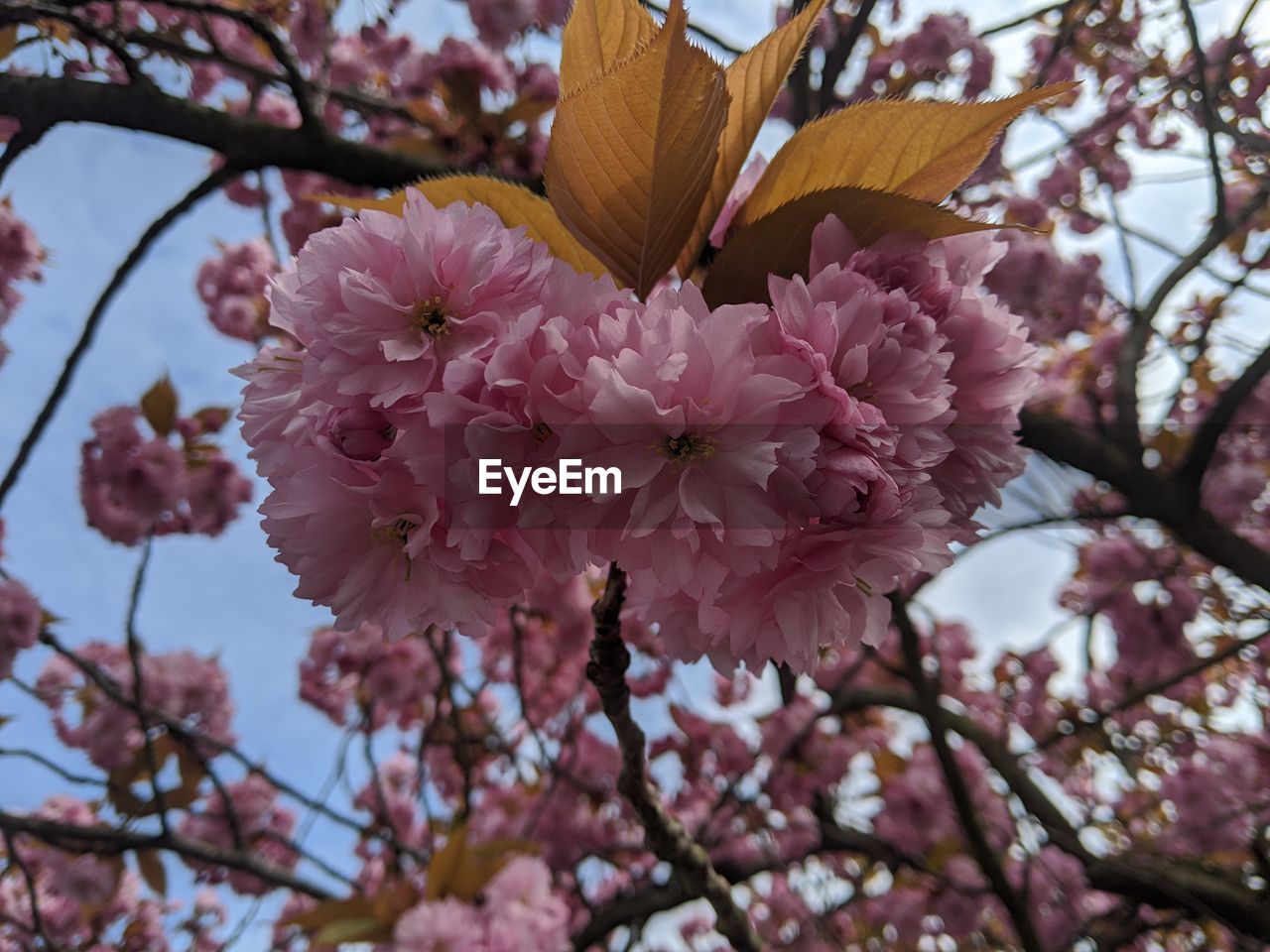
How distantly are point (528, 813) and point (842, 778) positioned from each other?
4.08ft

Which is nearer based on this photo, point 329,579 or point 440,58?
point 329,579

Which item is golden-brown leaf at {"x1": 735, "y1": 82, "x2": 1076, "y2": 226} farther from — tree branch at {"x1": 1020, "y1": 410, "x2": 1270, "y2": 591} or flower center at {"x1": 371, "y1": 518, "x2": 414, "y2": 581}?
tree branch at {"x1": 1020, "y1": 410, "x2": 1270, "y2": 591}

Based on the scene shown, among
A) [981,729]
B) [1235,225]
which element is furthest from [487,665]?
[1235,225]

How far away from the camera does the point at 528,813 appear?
2799 millimetres

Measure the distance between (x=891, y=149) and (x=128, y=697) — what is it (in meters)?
3.00

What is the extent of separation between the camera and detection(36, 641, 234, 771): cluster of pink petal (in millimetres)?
2684

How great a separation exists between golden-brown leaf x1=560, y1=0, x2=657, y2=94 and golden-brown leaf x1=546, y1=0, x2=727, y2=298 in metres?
0.12

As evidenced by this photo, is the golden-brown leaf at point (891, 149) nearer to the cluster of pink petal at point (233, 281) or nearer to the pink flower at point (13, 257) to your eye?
the pink flower at point (13, 257)

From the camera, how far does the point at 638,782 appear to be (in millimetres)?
882

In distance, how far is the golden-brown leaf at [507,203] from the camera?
66 cm

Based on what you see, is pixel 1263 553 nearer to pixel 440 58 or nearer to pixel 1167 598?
pixel 1167 598

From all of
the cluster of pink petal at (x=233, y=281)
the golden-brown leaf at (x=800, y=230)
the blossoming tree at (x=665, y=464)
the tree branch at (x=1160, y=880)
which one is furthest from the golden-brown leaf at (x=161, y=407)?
the tree branch at (x=1160, y=880)

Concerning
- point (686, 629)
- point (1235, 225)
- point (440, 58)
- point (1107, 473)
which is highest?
point (440, 58)

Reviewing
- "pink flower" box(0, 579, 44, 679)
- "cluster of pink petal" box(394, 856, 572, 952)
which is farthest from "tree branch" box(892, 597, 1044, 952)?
"pink flower" box(0, 579, 44, 679)
